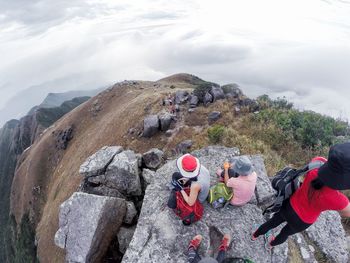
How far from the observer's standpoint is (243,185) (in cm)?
864

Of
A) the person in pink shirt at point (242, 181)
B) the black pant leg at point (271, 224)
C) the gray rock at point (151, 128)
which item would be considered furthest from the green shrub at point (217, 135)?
the gray rock at point (151, 128)

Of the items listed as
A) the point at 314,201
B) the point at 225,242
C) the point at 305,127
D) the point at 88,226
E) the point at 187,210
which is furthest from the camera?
the point at 305,127

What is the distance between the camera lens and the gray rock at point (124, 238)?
32.9ft

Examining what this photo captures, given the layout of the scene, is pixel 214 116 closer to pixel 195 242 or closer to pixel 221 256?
pixel 195 242

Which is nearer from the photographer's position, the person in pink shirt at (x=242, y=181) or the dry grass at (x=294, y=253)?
the person in pink shirt at (x=242, y=181)

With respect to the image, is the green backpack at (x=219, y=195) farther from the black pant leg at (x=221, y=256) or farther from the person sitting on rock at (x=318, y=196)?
the black pant leg at (x=221, y=256)

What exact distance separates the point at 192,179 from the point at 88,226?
12.6 ft

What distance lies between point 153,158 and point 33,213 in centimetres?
5173

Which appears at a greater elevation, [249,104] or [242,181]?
[242,181]

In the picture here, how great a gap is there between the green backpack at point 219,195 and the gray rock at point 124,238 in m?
3.03

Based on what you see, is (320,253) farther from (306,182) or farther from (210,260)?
(210,260)

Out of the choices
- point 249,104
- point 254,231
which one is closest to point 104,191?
point 254,231

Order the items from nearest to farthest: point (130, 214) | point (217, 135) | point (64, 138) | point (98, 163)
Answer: point (130, 214), point (98, 163), point (217, 135), point (64, 138)

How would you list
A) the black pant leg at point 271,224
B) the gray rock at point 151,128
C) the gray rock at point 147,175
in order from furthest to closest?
the gray rock at point 151,128, the gray rock at point 147,175, the black pant leg at point 271,224
